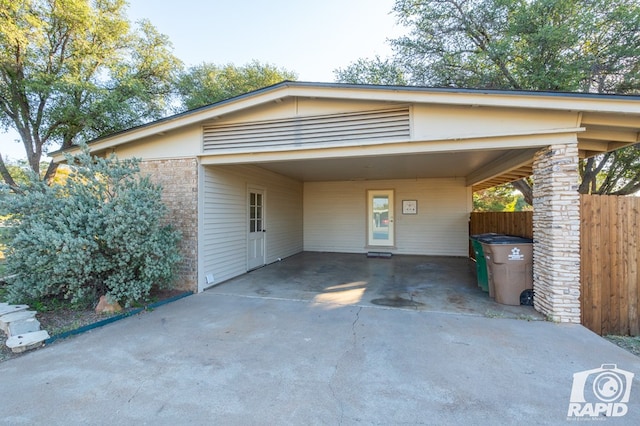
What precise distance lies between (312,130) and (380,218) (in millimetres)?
6016

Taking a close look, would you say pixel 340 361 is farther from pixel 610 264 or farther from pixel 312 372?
pixel 610 264

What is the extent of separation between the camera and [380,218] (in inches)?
391

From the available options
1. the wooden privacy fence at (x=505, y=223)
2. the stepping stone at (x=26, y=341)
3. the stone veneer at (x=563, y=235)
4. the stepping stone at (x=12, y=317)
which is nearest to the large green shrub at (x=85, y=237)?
the stepping stone at (x=12, y=317)

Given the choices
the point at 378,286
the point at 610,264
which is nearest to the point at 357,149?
the point at 378,286

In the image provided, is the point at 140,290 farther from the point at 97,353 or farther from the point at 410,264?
the point at 410,264

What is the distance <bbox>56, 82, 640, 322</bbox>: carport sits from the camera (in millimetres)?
3645

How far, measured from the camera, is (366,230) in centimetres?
995

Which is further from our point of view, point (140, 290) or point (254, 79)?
point (254, 79)

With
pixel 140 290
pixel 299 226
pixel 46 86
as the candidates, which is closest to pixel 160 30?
pixel 46 86

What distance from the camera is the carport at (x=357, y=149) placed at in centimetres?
364

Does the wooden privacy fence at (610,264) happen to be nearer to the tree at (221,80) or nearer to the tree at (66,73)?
the tree at (66,73)

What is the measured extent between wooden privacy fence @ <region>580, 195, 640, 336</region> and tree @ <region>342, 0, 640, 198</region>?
5.44 m

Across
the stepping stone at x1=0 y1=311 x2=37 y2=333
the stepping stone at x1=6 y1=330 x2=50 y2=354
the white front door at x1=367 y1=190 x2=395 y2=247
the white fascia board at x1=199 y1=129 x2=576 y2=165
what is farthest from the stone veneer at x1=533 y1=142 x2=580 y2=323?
the stepping stone at x1=0 y1=311 x2=37 y2=333

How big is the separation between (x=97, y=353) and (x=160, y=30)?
42.5 ft
